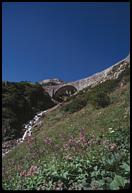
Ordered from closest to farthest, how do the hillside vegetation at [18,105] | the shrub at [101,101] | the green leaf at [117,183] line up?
the green leaf at [117,183]
the shrub at [101,101]
the hillside vegetation at [18,105]

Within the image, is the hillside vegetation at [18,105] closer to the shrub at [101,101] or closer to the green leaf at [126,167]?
the shrub at [101,101]

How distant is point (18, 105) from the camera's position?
41406 mm

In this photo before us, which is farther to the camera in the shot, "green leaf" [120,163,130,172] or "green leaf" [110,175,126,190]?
"green leaf" [120,163,130,172]

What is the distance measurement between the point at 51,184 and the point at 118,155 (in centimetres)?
172

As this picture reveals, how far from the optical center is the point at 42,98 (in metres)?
52.5

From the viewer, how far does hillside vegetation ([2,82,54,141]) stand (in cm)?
3344

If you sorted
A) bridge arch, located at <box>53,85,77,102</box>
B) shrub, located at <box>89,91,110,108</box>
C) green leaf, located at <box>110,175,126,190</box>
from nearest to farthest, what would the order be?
green leaf, located at <box>110,175,126,190</box>
shrub, located at <box>89,91,110,108</box>
bridge arch, located at <box>53,85,77,102</box>

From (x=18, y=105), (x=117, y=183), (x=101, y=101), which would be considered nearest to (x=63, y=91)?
(x=18, y=105)

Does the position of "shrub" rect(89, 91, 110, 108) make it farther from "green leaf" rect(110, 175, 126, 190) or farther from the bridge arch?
the bridge arch

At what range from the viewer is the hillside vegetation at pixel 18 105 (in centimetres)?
3344

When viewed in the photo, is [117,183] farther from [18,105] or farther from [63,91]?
[63,91]

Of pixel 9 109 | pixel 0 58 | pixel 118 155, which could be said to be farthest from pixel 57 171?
pixel 9 109

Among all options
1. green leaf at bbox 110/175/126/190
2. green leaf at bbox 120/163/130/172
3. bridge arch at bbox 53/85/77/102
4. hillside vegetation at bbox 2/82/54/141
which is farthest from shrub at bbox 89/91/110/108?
bridge arch at bbox 53/85/77/102

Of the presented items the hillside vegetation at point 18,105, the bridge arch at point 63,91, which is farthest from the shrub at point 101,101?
the bridge arch at point 63,91
